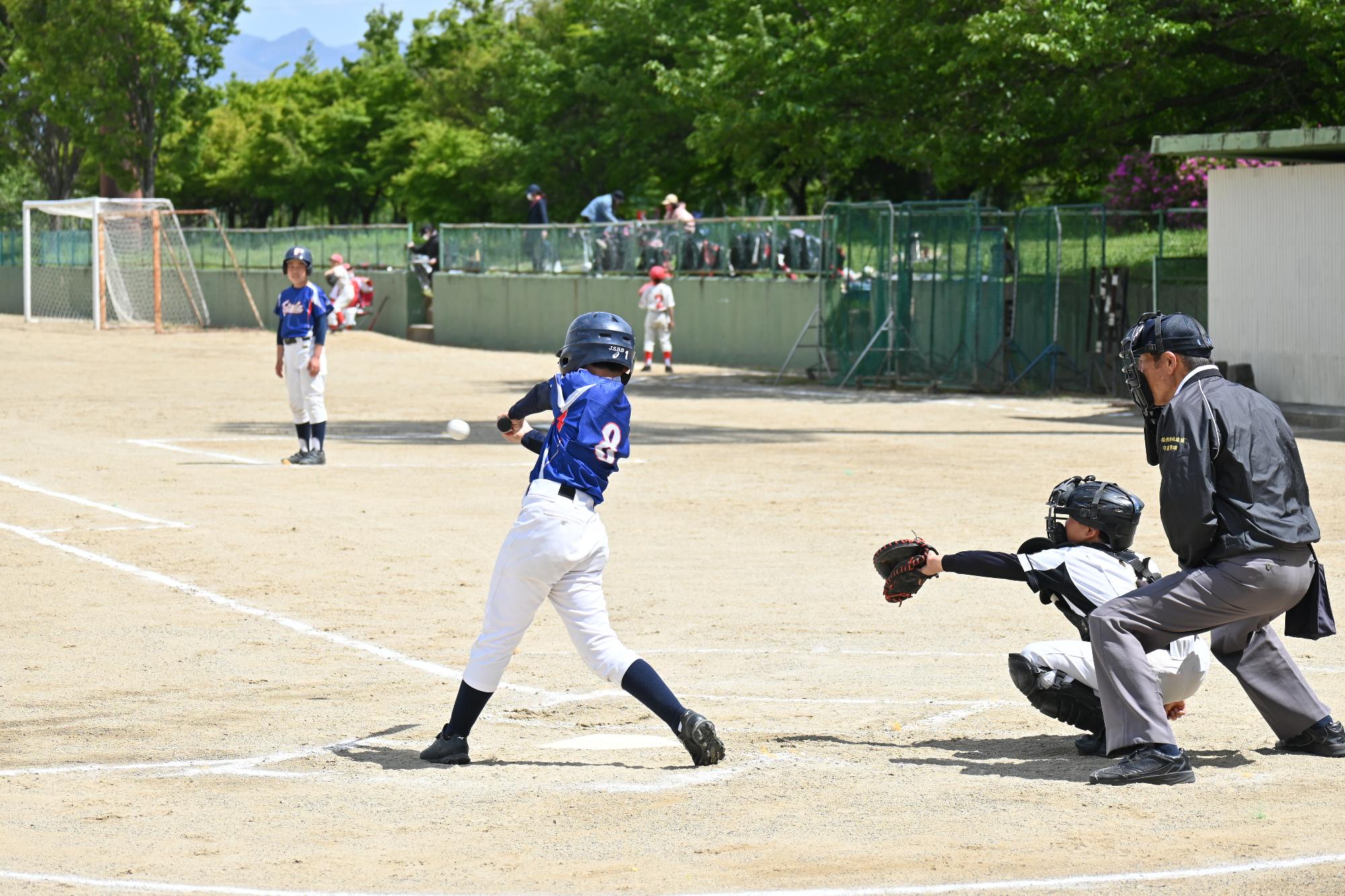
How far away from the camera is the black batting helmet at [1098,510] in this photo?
662 cm

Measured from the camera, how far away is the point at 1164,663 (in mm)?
6707

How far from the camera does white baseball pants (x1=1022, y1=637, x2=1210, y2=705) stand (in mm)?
6719

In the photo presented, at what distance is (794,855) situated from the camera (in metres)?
5.50

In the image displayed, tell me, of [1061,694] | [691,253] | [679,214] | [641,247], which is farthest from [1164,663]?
[641,247]

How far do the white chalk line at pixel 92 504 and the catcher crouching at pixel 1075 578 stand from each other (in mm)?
8053

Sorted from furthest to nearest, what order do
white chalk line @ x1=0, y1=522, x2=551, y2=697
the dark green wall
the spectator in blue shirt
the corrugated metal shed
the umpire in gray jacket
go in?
the spectator in blue shirt, the dark green wall, the corrugated metal shed, white chalk line @ x1=0, y1=522, x2=551, y2=697, the umpire in gray jacket

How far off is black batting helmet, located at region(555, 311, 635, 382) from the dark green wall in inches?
991

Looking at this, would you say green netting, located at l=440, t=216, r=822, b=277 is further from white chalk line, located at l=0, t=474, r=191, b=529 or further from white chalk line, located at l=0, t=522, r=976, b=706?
white chalk line, located at l=0, t=522, r=976, b=706

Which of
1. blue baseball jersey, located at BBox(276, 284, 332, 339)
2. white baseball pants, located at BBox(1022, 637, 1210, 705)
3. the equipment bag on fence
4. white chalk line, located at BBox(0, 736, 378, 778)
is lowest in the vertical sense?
white chalk line, located at BBox(0, 736, 378, 778)

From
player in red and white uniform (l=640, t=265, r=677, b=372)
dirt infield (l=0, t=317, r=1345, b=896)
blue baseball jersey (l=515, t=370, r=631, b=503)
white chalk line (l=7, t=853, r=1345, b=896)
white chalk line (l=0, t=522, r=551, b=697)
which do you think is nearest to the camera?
white chalk line (l=7, t=853, r=1345, b=896)

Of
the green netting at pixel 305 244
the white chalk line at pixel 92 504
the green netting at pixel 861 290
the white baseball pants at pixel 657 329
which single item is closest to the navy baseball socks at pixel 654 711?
the white chalk line at pixel 92 504

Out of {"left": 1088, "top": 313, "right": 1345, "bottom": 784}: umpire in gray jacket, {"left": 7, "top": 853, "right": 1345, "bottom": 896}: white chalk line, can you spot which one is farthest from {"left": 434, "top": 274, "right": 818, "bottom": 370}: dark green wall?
{"left": 7, "top": 853, "right": 1345, "bottom": 896}: white chalk line

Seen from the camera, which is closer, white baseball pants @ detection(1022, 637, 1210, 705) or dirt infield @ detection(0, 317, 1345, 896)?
dirt infield @ detection(0, 317, 1345, 896)

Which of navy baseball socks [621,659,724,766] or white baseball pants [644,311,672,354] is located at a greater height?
white baseball pants [644,311,672,354]
